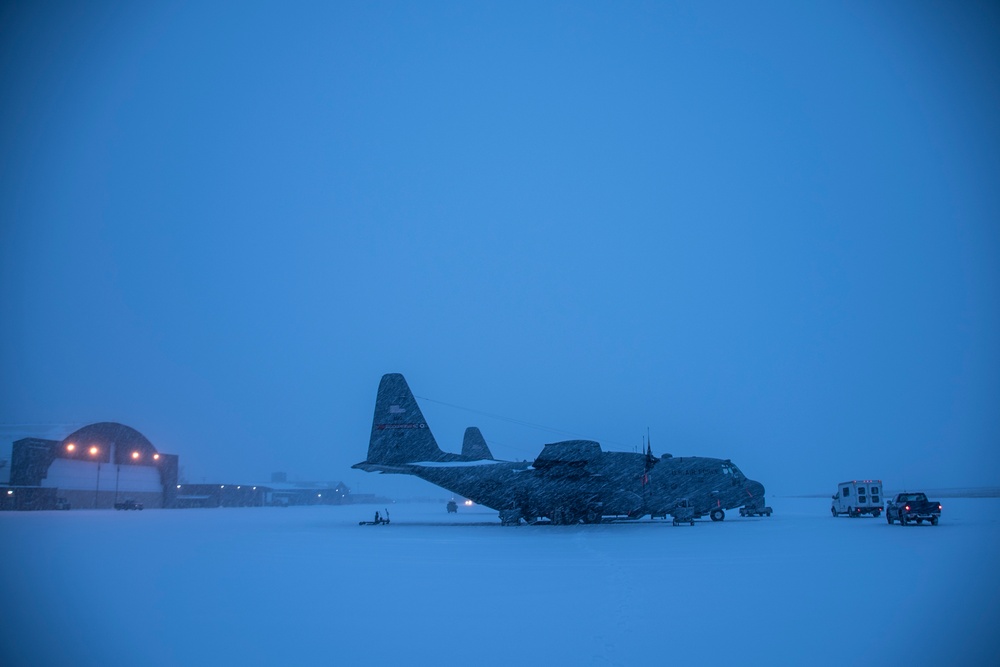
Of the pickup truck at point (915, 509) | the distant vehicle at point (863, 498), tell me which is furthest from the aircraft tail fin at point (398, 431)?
the distant vehicle at point (863, 498)

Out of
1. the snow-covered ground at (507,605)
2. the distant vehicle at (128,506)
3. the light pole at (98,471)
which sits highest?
the snow-covered ground at (507,605)

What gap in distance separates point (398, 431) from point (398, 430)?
0.14ft

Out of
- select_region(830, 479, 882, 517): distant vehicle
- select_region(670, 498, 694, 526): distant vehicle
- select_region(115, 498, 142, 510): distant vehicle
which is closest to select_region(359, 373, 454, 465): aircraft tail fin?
select_region(670, 498, 694, 526): distant vehicle

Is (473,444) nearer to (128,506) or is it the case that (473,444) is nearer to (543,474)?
(543,474)

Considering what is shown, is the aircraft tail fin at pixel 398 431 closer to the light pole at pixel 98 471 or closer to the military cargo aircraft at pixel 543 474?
the military cargo aircraft at pixel 543 474

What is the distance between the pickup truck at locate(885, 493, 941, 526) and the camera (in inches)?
892

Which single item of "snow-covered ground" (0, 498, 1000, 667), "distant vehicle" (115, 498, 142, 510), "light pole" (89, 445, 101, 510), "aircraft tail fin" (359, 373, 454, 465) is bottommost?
"distant vehicle" (115, 498, 142, 510)

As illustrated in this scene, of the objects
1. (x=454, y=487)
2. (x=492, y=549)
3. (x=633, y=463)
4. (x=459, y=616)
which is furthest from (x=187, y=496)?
(x=459, y=616)

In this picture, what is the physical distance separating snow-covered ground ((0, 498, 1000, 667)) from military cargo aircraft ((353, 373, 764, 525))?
385 inches

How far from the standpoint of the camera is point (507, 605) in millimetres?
8445

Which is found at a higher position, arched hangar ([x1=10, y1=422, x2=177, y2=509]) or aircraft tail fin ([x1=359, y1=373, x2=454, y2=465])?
aircraft tail fin ([x1=359, y1=373, x2=454, y2=465])

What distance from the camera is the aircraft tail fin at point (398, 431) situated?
2636 centimetres

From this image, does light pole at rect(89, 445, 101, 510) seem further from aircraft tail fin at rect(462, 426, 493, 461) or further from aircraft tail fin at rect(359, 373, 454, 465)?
aircraft tail fin at rect(359, 373, 454, 465)

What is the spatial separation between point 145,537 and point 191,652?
50.8ft
